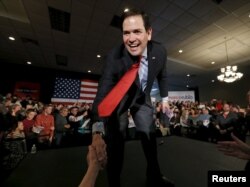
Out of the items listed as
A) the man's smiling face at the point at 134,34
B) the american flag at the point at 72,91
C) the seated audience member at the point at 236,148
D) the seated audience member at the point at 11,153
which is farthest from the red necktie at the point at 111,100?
the american flag at the point at 72,91

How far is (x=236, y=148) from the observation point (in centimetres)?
85

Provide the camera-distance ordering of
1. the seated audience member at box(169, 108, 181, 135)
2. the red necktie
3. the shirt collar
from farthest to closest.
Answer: the seated audience member at box(169, 108, 181, 135) → the shirt collar → the red necktie

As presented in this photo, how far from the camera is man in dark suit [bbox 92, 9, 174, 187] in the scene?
986 mm

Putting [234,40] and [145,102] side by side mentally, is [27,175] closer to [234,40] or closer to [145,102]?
[145,102]

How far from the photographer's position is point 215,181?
747mm

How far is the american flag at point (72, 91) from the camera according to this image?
8.43 meters

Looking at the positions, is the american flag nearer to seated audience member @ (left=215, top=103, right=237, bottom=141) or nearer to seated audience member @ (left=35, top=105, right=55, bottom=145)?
seated audience member @ (left=35, top=105, right=55, bottom=145)

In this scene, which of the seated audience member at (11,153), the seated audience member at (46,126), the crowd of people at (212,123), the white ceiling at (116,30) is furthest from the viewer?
the crowd of people at (212,123)

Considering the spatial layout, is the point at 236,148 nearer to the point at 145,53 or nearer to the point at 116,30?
the point at 145,53

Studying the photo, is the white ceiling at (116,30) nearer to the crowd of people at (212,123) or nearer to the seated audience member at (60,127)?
the crowd of people at (212,123)

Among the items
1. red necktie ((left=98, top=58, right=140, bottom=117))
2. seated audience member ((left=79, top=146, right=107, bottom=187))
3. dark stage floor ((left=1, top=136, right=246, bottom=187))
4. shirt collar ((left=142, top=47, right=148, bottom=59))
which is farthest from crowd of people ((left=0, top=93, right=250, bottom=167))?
seated audience member ((left=79, top=146, right=107, bottom=187))

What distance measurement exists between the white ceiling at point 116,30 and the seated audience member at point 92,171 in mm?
3576

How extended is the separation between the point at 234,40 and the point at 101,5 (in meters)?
4.29

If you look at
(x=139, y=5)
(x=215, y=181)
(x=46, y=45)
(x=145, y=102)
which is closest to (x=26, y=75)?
(x=46, y=45)
